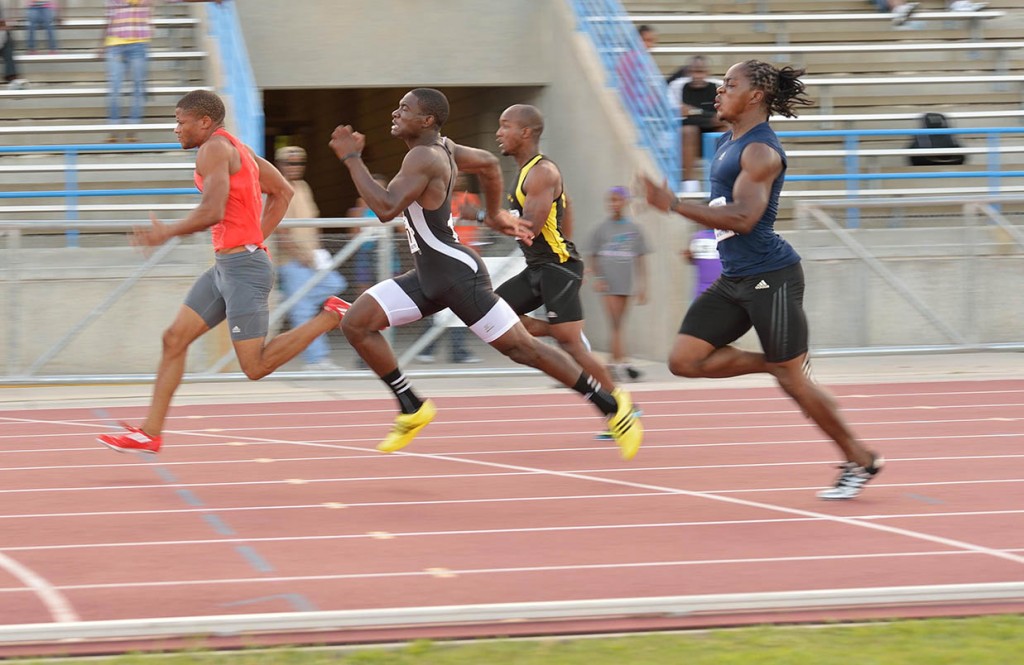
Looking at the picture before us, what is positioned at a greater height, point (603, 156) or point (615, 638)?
point (615, 638)

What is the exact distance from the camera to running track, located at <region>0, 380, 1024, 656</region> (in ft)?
18.4

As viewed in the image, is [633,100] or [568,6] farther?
[568,6]


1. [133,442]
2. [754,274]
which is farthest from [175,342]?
[754,274]

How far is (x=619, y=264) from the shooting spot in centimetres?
1308

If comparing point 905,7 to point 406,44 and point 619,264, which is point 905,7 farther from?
point 619,264

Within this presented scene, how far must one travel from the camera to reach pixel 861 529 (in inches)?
263

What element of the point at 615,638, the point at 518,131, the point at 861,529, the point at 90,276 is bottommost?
the point at 90,276

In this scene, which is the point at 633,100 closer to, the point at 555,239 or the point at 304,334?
the point at 555,239

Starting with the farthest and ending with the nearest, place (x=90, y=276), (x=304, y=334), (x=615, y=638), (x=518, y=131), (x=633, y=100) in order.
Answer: (x=633, y=100) < (x=90, y=276) < (x=518, y=131) < (x=304, y=334) < (x=615, y=638)

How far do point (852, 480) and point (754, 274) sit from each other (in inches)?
44.6

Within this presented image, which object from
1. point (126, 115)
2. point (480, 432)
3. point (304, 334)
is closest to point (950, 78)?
point (126, 115)

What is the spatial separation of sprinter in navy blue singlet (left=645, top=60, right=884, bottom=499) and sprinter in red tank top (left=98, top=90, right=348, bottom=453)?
2.12 meters

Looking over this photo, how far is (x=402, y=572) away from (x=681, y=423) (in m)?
4.83

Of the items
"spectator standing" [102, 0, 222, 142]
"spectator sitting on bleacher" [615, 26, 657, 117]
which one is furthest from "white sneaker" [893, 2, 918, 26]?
"spectator standing" [102, 0, 222, 142]
